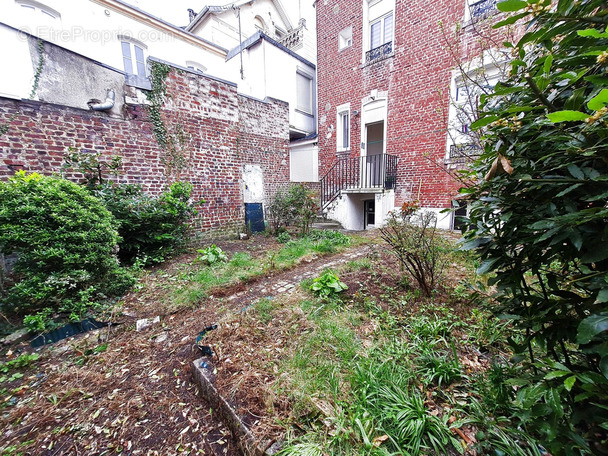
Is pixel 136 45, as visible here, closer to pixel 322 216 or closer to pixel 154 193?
pixel 154 193

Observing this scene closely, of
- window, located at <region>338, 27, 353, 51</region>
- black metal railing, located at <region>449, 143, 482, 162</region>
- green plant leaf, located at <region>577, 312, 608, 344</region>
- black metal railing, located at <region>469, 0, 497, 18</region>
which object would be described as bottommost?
green plant leaf, located at <region>577, 312, 608, 344</region>

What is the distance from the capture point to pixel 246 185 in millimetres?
6754

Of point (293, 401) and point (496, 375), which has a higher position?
point (496, 375)

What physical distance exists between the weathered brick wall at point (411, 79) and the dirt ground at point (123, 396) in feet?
20.1

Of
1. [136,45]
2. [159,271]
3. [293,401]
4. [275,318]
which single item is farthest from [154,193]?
[136,45]

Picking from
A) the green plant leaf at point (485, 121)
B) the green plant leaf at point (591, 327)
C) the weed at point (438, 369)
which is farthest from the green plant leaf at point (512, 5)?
the weed at point (438, 369)

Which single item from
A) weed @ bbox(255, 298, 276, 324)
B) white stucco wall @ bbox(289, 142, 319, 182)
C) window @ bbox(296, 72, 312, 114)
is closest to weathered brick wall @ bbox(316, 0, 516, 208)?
white stucco wall @ bbox(289, 142, 319, 182)

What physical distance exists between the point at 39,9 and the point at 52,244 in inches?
348

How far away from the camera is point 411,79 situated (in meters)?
7.06

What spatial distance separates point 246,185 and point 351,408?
6195mm

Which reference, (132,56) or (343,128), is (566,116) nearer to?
(343,128)

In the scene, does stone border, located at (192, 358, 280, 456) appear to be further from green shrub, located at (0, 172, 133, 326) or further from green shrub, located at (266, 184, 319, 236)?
green shrub, located at (266, 184, 319, 236)

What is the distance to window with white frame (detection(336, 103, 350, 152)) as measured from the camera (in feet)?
28.6

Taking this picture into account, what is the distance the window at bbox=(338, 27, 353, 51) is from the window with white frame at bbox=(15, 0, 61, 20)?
28.7 ft
